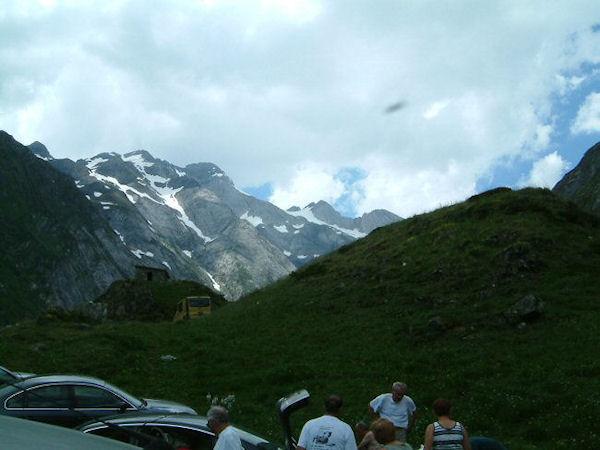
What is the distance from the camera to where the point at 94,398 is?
13258 millimetres

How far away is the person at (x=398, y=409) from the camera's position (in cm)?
1170

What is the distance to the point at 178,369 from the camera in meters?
24.2

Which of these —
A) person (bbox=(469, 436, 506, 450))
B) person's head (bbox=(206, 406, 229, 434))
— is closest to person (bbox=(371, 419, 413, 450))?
person (bbox=(469, 436, 506, 450))

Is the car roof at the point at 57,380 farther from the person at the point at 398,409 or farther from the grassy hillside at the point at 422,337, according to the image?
the person at the point at 398,409

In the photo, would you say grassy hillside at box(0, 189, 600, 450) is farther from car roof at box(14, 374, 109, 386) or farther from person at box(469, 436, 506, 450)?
car roof at box(14, 374, 109, 386)

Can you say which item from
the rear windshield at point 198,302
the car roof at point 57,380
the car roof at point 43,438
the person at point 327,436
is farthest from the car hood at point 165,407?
the rear windshield at point 198,302

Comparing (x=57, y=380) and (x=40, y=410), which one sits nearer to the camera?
(x=40, y=410)

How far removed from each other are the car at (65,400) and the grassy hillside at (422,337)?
444cm

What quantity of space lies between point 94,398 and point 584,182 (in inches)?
2693

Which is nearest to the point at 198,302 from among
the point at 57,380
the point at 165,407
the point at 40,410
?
the point at 165,407

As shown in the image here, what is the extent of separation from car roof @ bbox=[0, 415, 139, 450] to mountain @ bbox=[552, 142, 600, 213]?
2195 inches

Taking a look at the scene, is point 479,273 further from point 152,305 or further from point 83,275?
point 83,275

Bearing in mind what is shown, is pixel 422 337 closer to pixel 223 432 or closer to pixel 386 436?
pixel 386 436

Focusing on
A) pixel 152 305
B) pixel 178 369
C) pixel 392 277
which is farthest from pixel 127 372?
pixel 152 305
